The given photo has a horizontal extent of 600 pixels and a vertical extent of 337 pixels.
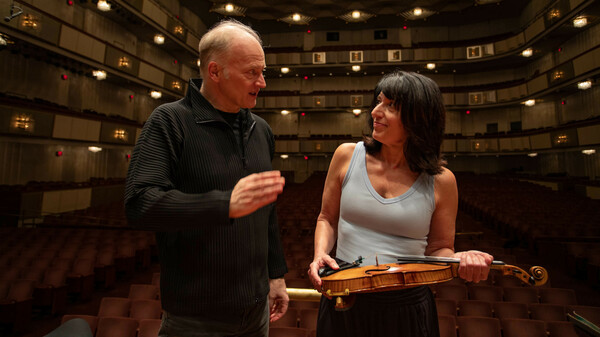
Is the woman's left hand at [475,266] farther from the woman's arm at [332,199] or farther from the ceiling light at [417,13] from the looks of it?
the ceiling light at [417,13]

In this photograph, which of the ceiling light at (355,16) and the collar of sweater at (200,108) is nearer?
the collar of sweater at (200,108)

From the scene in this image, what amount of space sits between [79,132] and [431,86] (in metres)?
12.2

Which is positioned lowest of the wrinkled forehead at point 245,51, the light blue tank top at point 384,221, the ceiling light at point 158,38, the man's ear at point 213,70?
the light blue tank top at point 384,221

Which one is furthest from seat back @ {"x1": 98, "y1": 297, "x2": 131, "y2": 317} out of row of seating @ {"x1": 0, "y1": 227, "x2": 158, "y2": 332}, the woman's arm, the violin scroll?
the violin scroll

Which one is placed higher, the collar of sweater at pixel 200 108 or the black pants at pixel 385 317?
the collar of sweater at pixel 200 108

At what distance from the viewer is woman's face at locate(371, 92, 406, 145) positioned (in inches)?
44.1

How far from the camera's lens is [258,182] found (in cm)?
76

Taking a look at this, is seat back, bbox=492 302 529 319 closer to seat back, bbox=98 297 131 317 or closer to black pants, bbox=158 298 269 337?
black pants, bbox=158 298 269 337

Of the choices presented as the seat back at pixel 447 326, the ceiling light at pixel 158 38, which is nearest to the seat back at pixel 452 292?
the seat back at pixel 447 326

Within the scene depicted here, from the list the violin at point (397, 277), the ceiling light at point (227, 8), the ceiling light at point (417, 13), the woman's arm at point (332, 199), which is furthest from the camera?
the ceiling light at point (417, 13)

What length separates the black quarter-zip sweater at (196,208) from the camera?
0.76 metres

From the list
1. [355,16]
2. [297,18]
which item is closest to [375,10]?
[355,16]

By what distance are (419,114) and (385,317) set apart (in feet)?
2.13

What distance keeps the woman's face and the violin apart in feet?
1.30
